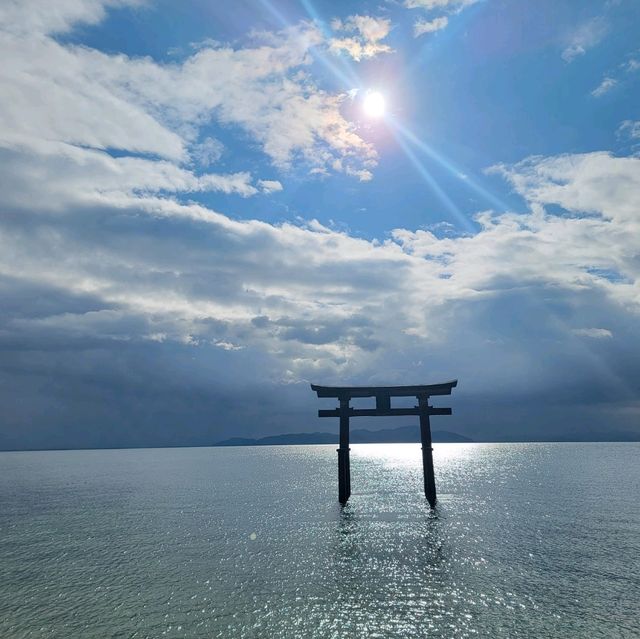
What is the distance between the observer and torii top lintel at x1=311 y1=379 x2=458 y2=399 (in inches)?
1216

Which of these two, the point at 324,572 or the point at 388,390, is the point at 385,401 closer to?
the point at 388,390

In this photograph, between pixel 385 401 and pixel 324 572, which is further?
pixel 385 401

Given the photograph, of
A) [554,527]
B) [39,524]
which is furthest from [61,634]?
[554,527]

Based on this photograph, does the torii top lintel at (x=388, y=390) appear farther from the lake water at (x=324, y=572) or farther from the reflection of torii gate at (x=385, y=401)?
the lake water at (x=324, y=572)

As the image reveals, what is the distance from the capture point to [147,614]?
15156mm

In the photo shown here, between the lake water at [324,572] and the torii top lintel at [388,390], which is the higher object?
the torii top lintel at [388,390]

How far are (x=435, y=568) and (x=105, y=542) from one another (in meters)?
18.6

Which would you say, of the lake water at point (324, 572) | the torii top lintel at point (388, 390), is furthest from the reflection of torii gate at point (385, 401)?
the lake water at point (324, 572)

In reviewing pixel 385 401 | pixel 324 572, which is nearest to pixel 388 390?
pixel 385 401

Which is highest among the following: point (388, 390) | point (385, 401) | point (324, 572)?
point (388, 390)

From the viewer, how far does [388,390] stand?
3141 centimetres

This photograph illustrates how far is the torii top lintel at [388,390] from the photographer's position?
101 ft

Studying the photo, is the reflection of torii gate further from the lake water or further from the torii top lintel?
the lake water

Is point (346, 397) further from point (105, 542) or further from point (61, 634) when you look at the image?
point (61, 634)
